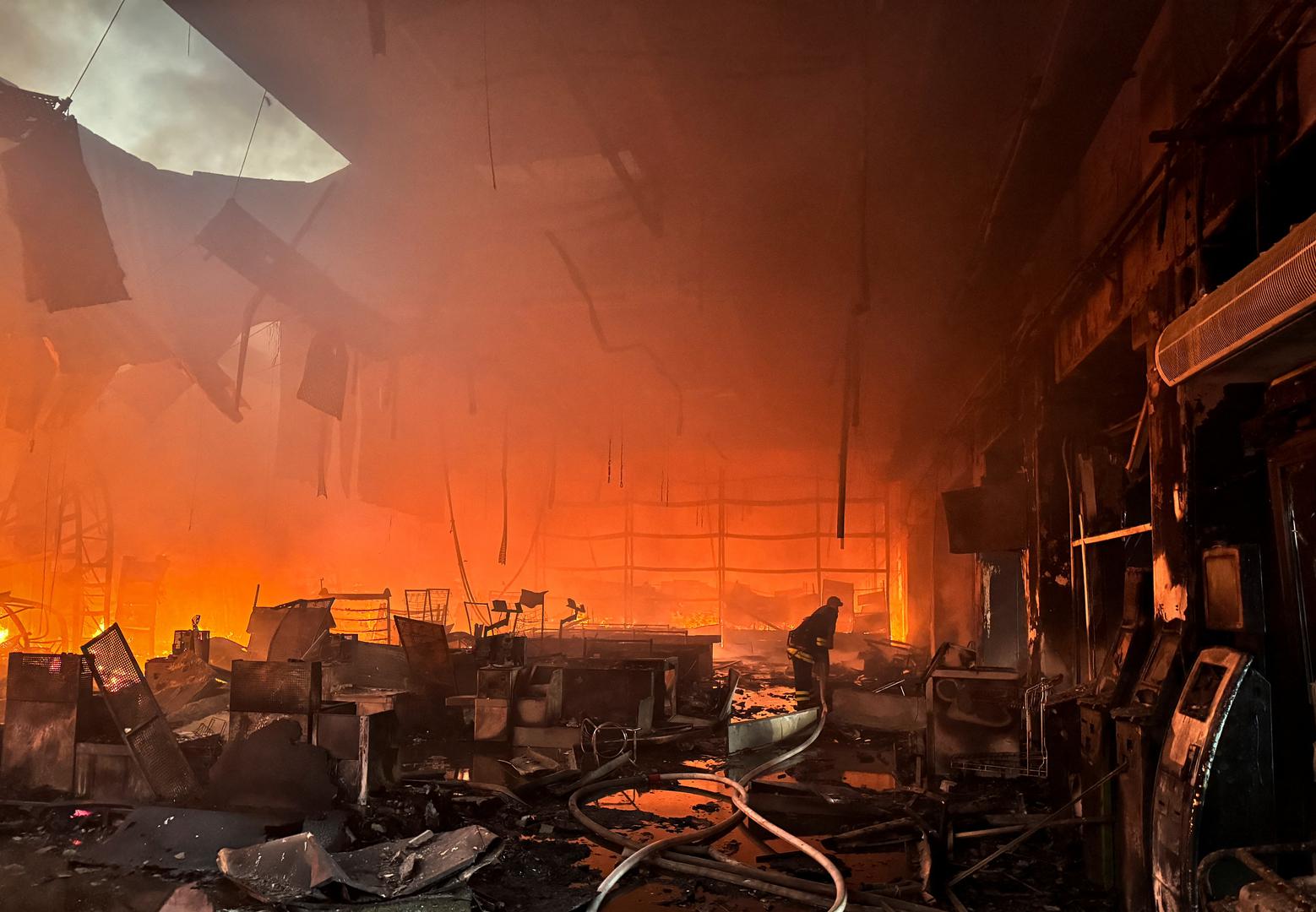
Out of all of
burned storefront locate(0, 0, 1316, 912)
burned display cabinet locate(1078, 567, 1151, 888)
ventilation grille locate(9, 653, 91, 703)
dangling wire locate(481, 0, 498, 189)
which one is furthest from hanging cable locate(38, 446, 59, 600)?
burned display cabinet locate(1078, 567, 1151, 888)

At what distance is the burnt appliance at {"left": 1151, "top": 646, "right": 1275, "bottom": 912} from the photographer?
3.56 meters

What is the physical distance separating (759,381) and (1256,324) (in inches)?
456

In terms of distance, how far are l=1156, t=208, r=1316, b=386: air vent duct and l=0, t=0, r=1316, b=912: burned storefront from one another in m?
0.04

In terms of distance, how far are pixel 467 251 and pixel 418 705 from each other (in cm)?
664

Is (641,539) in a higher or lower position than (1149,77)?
lower

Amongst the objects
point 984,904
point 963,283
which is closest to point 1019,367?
point 963,283

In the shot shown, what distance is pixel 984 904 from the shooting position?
4.61m

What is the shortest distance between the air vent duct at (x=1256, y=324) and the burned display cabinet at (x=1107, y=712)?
2153mm

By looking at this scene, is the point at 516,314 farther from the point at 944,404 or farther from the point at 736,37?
the point at 944,404

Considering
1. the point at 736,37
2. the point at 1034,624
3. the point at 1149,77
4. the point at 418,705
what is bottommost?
the point at 418,705

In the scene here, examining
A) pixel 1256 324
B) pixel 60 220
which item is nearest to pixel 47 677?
pixel 60 220

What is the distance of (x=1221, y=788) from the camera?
361 centimetres

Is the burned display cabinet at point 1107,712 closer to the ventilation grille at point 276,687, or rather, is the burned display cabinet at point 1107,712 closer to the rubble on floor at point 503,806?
the rubble on floor at point 503,806

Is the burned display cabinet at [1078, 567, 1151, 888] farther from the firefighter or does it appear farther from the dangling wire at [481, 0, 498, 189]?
the firefighter
